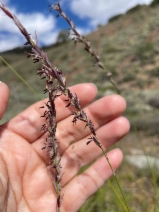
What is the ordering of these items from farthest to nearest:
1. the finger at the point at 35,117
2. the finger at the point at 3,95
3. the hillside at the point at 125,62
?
1. the hillside at the point at 125,62
2. the finger at the point at 35,117
3. the finger at the point at 3,95

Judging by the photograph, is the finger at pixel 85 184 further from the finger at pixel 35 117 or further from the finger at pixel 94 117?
the finger at pixel 35 117

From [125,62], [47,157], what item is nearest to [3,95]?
[47,157]

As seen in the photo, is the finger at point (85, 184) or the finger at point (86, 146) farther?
the finger at point (86, 146)

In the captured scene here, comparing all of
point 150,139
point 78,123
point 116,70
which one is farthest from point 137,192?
point 116,70

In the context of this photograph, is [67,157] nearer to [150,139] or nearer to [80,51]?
[150,139]

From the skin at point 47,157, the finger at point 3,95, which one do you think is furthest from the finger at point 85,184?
the finger at point 3,95

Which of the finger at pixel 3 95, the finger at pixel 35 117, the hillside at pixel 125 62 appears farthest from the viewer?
the hillside at pixel 125 62

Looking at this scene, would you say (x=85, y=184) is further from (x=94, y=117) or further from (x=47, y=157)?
(x=94, y=117)
